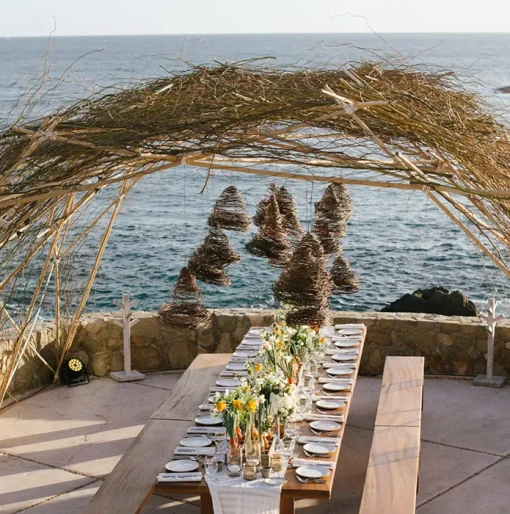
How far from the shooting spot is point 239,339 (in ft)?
34.1

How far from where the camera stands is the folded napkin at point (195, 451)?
20.3ft

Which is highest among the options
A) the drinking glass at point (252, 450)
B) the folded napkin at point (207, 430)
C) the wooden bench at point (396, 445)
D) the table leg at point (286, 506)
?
the drinking glass at point (252, 450)

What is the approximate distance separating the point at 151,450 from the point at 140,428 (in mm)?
2200

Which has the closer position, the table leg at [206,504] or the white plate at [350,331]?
the table leg at [206,504]

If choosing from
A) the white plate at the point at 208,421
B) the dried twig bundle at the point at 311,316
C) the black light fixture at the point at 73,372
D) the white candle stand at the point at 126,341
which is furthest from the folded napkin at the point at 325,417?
the black light fixture at the point at 73,372

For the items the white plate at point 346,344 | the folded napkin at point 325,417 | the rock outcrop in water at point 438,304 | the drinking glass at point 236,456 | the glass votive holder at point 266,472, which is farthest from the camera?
the rock outcrop in water at point 438,304

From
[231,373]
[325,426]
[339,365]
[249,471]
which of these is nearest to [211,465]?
[249,471]

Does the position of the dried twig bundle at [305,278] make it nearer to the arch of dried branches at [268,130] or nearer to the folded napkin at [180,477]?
the arch of dried branches at [268,130]

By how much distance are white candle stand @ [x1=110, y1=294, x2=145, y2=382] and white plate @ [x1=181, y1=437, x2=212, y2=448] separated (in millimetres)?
3642

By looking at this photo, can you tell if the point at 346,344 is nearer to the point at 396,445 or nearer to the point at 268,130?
the point at 396,445

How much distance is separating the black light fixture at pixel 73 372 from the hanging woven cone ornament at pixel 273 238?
384 centimetres

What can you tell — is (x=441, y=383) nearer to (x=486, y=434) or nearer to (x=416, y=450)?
(x=486, y=434)

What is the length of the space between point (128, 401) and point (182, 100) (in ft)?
15.2

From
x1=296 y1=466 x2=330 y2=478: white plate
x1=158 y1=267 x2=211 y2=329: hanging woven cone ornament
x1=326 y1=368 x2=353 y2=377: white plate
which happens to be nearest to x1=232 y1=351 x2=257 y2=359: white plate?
x1=326 y1=368 x2=353 y2=377: white plate
